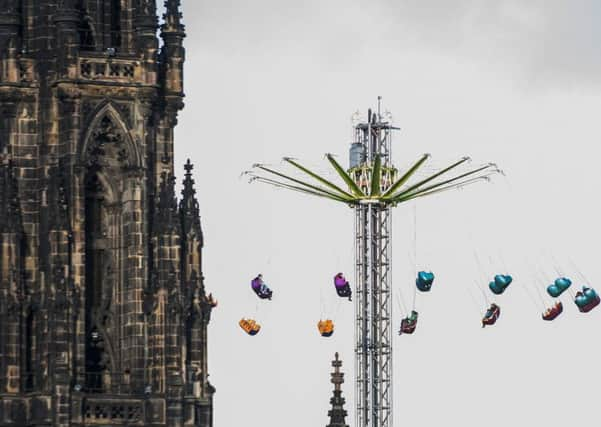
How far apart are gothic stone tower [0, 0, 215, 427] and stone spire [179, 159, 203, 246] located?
45mm

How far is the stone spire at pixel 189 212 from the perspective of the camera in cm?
19238

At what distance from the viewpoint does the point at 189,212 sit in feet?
631

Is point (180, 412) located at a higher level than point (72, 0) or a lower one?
lower

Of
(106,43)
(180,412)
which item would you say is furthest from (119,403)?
(106,43)

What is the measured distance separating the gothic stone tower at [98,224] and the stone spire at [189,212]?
0.05 metres

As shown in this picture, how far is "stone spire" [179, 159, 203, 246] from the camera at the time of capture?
19238 cm

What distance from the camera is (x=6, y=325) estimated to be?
190125 mm

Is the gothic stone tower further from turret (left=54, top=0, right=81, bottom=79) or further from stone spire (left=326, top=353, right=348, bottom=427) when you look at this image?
stone spire (left=326, top=353, right=348, bottom=427)

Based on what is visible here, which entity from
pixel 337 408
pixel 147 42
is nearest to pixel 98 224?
pixel 147 42

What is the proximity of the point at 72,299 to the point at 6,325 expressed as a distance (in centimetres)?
272

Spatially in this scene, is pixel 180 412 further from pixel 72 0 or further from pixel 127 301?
pixel 72 0

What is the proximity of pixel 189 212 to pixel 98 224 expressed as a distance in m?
3.55

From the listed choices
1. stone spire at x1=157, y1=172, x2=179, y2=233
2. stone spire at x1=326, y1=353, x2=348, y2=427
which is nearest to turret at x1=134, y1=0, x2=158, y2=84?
stone spire at x1=157, y1=172, x2=179, y2=233

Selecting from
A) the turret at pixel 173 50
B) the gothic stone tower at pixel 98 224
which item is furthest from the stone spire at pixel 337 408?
the turret at pixel 173 50
